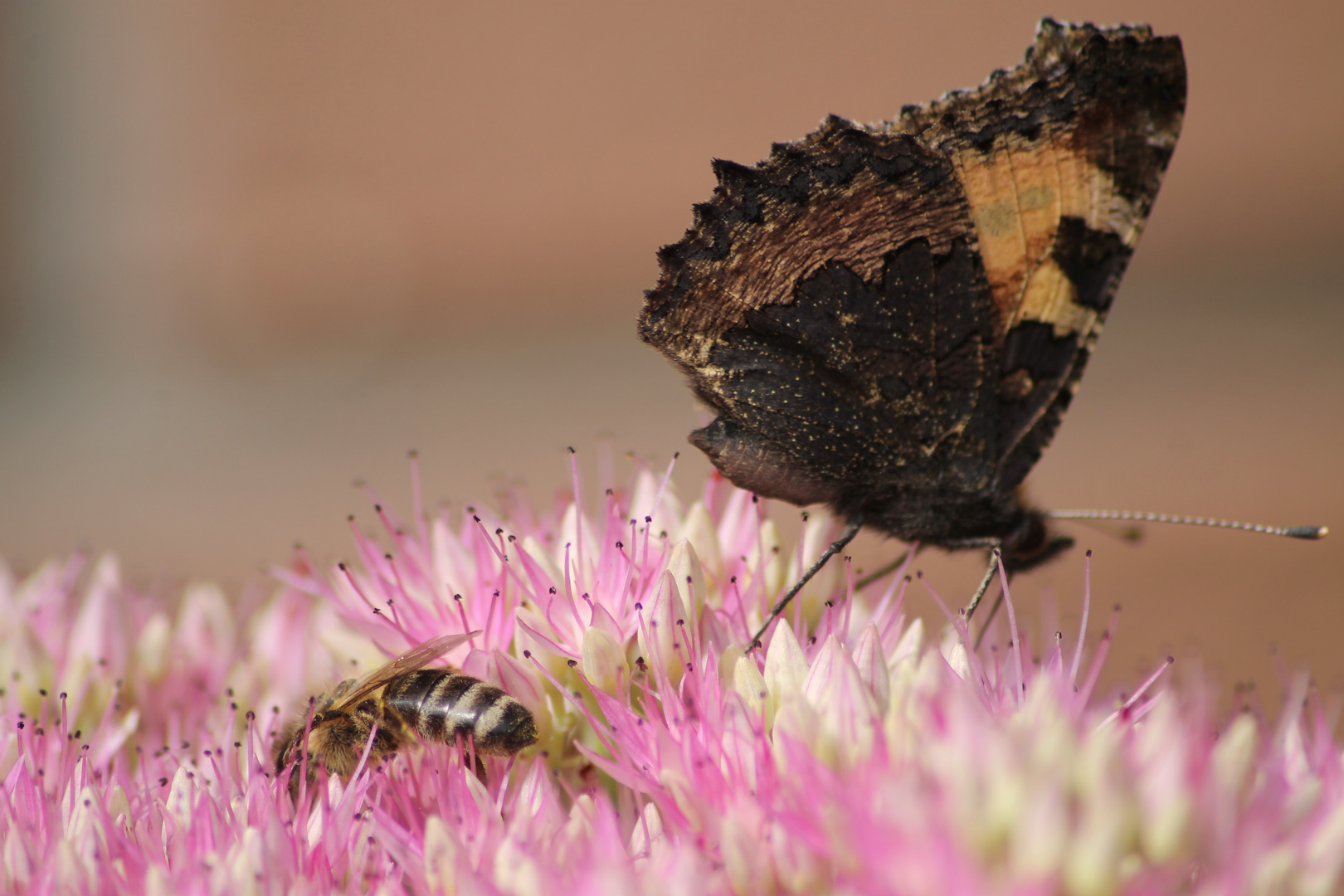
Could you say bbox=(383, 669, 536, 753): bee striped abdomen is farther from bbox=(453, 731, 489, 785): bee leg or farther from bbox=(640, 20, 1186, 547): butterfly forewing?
bbox=(640, 20, 1186, 547): butterfly forewing

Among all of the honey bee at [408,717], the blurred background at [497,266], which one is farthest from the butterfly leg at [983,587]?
the blurred background at [497,266]

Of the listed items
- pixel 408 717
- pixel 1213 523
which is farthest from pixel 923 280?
pixel 408 717

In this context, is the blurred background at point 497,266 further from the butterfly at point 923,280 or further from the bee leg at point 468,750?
the bee leg at point 468,750

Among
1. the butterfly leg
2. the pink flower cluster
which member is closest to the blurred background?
the butterfly leg

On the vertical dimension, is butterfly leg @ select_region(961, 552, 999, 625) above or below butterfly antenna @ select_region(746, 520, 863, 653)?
below

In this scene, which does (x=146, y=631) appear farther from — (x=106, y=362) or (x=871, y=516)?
(x=106, y=362)
